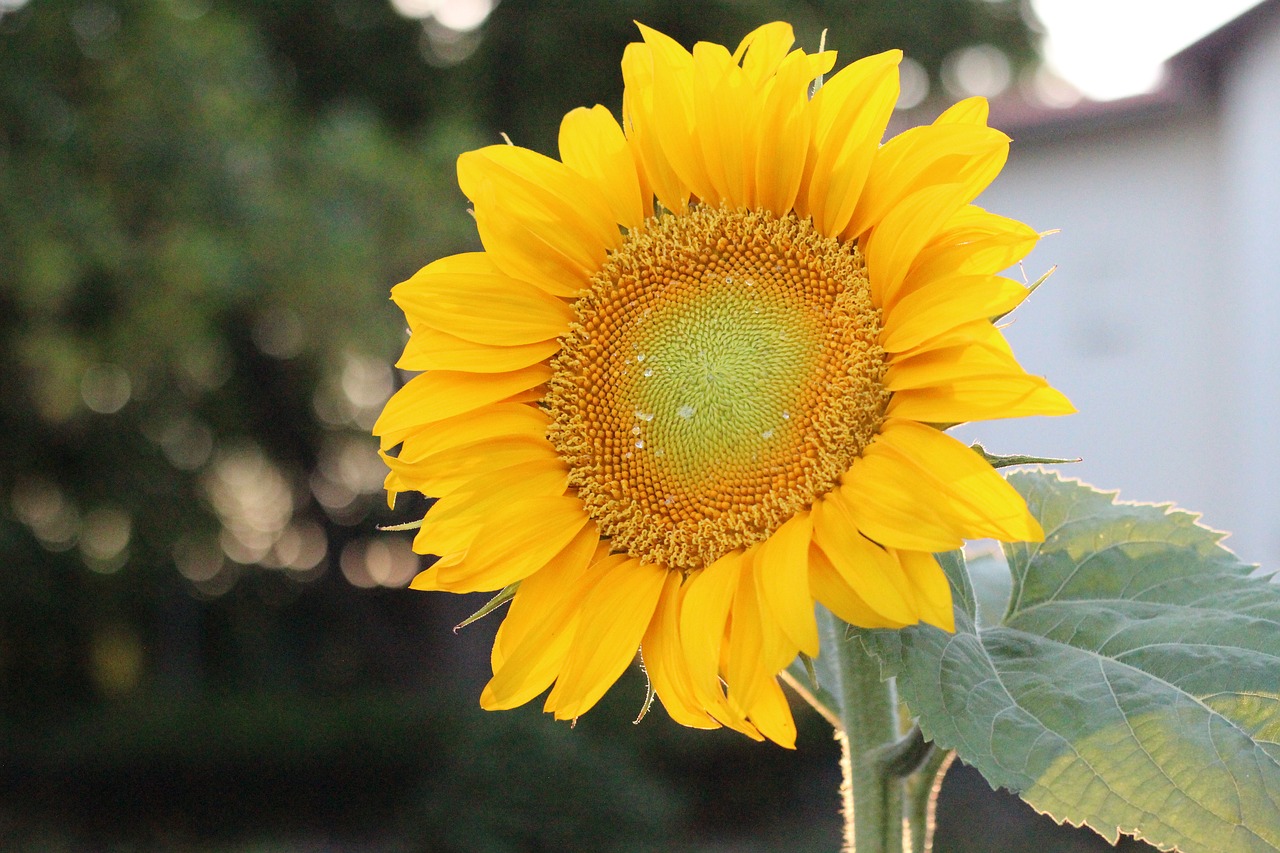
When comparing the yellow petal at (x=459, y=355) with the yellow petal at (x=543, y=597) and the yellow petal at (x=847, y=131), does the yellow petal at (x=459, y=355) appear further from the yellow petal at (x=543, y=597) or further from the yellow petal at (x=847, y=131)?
the yellow petal at (x=847, y=131)

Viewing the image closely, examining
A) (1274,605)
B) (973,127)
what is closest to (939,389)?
(973,127)

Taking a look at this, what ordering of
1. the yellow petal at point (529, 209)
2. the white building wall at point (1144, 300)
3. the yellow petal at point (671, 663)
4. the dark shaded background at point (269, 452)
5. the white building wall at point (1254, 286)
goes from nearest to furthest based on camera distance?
the yellow petal at point (671, 663) < the yellow petal at point (529, 209) < the dark shaded background at point (269, 452) < the white building wall at point (1254, 286) < the white building wall at point (1144, 300)

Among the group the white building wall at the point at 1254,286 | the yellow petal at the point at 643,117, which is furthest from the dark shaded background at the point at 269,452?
the yellow petal at the point at 643,117

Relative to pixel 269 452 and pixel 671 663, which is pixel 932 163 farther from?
pixel 269 452

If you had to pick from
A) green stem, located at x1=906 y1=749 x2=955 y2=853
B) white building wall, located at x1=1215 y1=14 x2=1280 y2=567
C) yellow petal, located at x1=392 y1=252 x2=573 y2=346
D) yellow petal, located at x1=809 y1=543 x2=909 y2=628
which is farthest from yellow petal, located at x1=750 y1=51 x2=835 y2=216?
white building wall, located at x1=1215 y1=14 x2=1280 y2=567

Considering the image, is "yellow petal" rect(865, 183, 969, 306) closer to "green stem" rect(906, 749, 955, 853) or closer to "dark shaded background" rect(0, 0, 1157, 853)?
"green stem" rect(906, 749, 955, 853)

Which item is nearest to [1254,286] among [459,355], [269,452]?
[459,355]

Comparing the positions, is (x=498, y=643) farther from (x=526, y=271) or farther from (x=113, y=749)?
(x=113, y=749)
